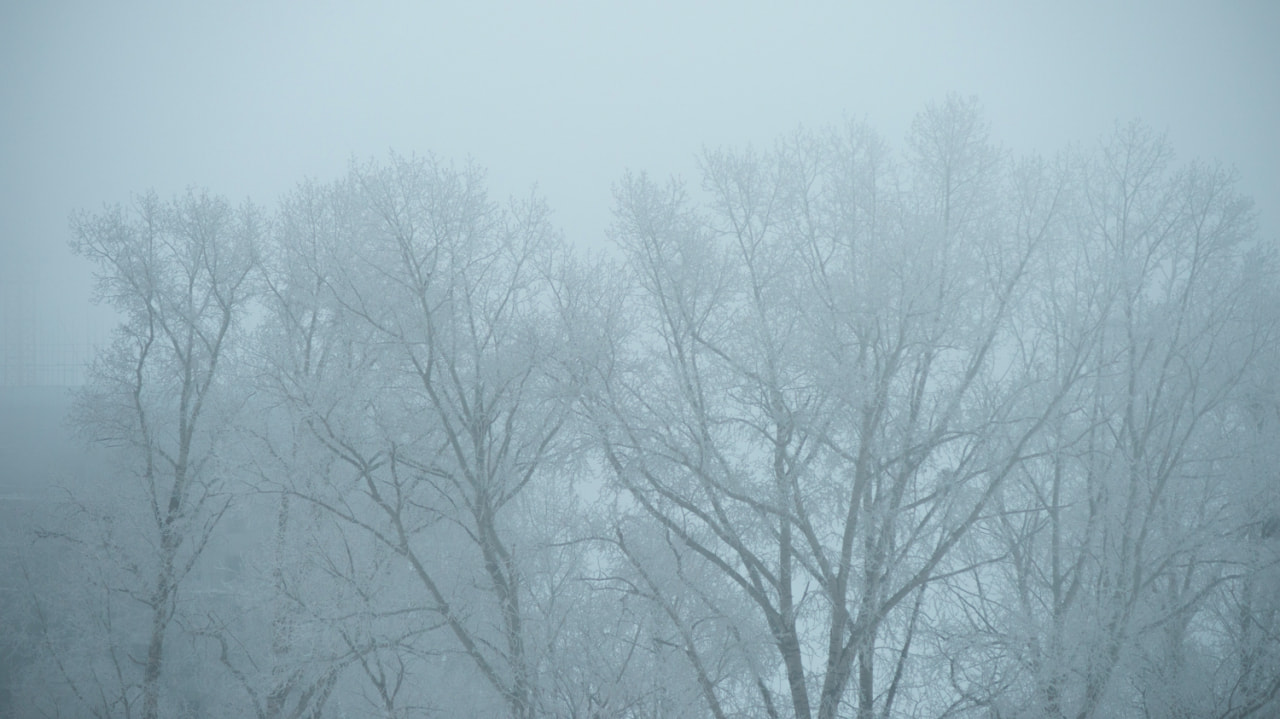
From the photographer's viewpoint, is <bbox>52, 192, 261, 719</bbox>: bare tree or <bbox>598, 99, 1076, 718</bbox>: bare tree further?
<bbox>52, 192, 261, 719</bbox>: bare tree

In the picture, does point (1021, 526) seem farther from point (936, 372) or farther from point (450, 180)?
point (450, 180)

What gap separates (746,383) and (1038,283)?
3.58 metres

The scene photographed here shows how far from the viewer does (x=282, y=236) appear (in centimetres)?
930

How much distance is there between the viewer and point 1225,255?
821cm

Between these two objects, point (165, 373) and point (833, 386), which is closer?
point (833, 386)

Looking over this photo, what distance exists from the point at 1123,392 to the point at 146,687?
1152 cm

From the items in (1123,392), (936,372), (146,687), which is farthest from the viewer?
(146,687)

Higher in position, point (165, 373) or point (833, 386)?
point (165, 373)

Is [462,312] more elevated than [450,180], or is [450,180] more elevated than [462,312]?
[450,180]

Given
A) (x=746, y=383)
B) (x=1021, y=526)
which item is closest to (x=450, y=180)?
(x=746, y=383)

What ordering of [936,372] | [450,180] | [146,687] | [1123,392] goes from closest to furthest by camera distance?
[936,372]
[1123,392]
[450,180]
[146,687]

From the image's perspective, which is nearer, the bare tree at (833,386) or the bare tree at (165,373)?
the bare tree at (833,386)

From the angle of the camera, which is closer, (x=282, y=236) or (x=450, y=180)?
(x=450, y=180)

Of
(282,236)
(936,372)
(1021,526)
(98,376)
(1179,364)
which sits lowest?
(1021,526)
